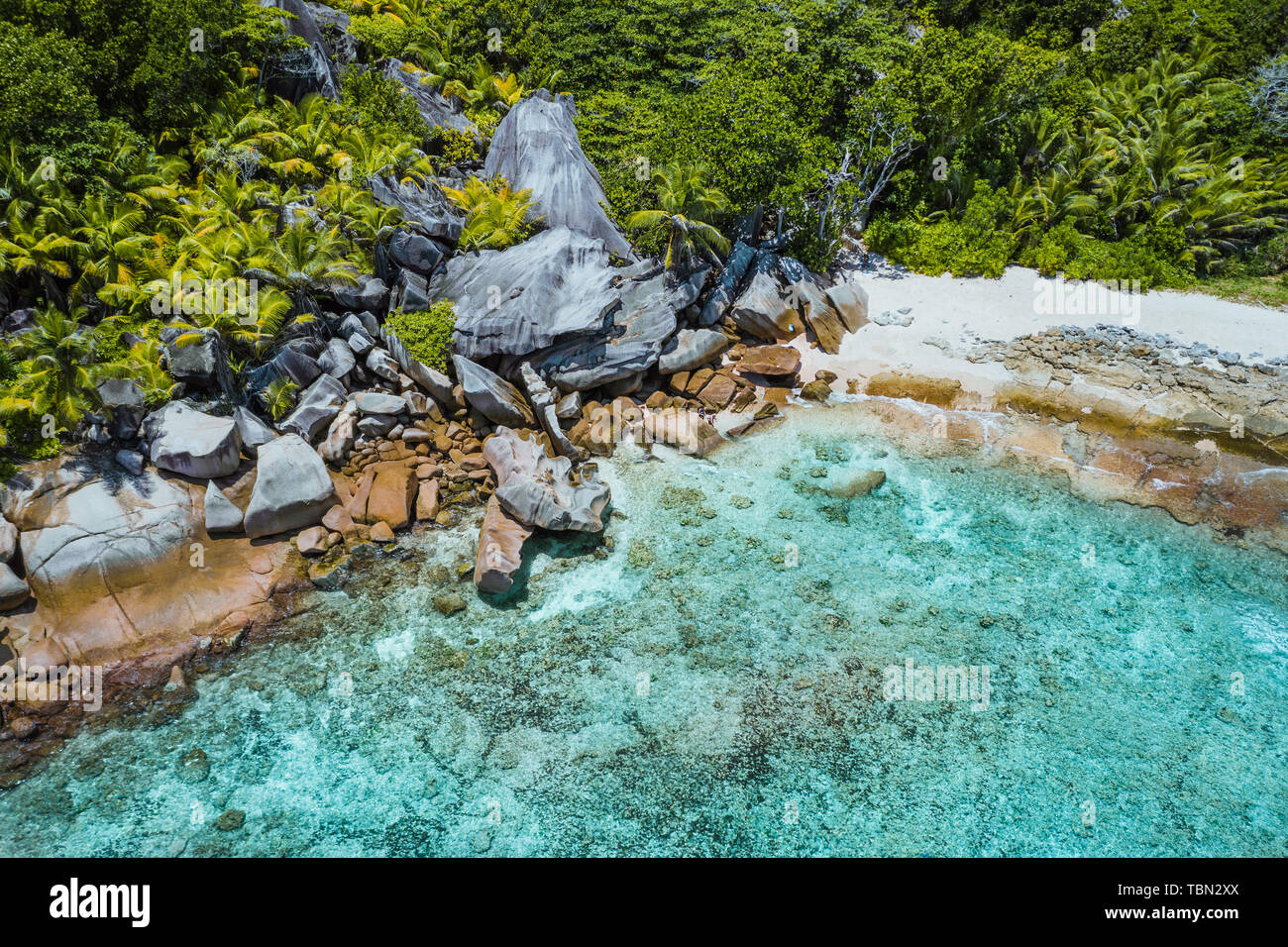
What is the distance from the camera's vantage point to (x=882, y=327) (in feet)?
84.1

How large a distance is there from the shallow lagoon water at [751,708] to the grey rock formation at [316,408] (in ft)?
15.3

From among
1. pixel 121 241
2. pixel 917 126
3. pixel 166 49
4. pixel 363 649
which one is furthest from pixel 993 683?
pixel 166 49

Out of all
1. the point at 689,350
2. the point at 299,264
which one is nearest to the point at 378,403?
the point at 299,264

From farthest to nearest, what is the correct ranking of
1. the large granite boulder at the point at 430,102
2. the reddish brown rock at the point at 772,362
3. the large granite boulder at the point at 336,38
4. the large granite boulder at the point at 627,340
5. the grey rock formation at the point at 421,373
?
1. the large granite boulder at the point at 336,38
2. the large granite boulder at the point at 430,102
3. the reddish brown rock at the point at 772,362
4. the large granite boulder at the point at 627,340
5. the grey rock formation at the point at 421,373

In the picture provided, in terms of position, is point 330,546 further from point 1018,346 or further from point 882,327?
→ point 1018,346

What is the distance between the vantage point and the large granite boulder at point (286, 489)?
1739 centimetres

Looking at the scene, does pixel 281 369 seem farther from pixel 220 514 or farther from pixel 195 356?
pixel 220 514

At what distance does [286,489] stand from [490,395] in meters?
5.98

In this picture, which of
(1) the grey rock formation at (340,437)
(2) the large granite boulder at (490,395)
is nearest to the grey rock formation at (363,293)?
(2) the large granite boulder at (490,395)

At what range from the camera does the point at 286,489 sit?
57.7ft

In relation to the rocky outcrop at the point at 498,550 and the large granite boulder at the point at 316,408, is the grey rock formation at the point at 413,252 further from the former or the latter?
the rocky outcrop at the point at 498,550

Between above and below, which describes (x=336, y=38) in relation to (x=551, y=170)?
above

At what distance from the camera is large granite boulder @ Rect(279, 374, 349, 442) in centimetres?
1939

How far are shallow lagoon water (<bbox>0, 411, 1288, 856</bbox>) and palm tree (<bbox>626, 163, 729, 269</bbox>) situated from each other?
965 centimetres
